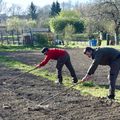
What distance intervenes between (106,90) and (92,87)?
2.83ft

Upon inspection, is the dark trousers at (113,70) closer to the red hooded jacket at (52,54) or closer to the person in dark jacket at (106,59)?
the person in dark jacket at (106,59)

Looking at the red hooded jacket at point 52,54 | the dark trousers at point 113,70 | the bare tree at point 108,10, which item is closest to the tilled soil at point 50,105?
the dark trousers at point 113,70

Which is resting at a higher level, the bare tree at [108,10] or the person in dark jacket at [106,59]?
the bare tree at [108,10]

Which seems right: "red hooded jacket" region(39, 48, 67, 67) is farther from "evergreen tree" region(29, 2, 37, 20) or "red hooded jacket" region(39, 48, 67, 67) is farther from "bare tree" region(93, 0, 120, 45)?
"evergreen tree" region(29, 2, 37, 20)

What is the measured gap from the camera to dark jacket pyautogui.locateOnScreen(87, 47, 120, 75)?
11.1 metres

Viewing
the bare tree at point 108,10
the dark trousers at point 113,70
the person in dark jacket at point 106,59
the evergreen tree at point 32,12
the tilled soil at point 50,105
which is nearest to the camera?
the tilled soil at point 50,105

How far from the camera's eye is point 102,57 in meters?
11.3

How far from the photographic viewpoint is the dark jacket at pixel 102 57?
11062mm

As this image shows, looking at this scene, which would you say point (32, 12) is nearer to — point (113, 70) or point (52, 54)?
point (52, 54)

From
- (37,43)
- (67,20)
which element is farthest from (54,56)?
(67,20)

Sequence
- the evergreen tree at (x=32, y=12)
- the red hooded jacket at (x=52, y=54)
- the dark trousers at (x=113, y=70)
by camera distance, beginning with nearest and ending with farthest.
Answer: the dark trousers at (x=113, y=70), the red hooded jacket at (x=52, y=54), the evergreen tree at (x=32, y=12)

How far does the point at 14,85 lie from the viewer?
15086 mm

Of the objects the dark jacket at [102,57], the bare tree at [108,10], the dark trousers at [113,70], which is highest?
the bare tree at [108,10]

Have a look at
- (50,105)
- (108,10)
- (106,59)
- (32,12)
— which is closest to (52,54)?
(106,59)
